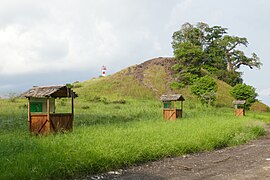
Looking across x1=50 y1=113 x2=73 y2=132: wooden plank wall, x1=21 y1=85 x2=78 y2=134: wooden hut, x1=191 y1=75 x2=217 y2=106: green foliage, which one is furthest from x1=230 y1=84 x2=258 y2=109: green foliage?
x1=50 y1=113 x2=73 y2=132: wooden plank wall

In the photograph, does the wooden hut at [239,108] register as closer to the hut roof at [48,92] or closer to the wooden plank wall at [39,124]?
the hut roof at [48,92]

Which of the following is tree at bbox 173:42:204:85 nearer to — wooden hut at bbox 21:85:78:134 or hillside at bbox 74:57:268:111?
hillside at bbox 74:57:268:111

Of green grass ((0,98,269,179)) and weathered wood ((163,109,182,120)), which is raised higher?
weathered wood ((163,109,182,120))

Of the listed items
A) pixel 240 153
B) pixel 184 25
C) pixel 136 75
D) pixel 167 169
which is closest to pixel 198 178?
pixel 167 169

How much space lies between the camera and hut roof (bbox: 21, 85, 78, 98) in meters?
15.1

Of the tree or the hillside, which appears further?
the tree

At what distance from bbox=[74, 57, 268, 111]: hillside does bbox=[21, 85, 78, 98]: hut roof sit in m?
32.2

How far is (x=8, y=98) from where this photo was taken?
128 feet

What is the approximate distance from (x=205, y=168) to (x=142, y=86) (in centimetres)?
4550

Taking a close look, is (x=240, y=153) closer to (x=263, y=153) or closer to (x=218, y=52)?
(x=263, y=153)

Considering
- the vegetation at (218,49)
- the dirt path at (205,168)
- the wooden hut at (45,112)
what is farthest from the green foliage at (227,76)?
the wooden hut at (45,112)

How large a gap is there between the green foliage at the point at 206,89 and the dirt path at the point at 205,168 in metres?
31.0

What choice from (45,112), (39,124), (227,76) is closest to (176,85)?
(227,76)

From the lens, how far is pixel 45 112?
15.2 meters
